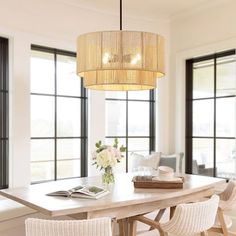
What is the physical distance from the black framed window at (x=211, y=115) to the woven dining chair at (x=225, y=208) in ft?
2.84

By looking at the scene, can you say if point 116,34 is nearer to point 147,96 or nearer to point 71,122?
point 71,122

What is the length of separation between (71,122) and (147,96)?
3.94ft

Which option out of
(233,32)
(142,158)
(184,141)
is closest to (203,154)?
(184,141)

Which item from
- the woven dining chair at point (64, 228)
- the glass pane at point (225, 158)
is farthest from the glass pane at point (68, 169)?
the woven dining chair at point (64, 228)

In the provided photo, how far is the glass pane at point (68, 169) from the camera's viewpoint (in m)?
4.12

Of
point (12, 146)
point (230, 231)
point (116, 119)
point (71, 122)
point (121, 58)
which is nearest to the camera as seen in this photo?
point (121, 58)

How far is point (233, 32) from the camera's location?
3908 millimetres

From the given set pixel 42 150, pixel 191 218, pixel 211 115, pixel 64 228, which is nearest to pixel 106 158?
pixel 191 218

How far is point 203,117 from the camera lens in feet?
14.5

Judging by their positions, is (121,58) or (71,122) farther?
(71,122)

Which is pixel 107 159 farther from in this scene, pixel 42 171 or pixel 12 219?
pixel 42 171

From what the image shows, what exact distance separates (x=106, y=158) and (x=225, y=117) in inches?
79.5

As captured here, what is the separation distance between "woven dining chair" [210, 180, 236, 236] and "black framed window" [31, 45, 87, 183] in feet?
6.05

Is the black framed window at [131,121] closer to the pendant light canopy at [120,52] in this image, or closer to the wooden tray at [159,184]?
the wooden tray at [159,184]
